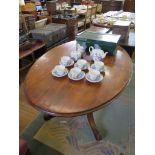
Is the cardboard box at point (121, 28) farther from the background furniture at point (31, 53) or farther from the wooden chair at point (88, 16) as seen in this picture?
the wooden chair at point (88, 16)

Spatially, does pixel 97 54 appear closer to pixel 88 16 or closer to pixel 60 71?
pixel 60 71

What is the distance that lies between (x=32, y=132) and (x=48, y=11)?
291 centimetres

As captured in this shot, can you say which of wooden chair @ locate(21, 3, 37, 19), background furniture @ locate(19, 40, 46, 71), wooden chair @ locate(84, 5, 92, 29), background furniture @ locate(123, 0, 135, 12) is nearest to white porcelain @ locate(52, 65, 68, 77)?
background furniture @ locate(19, 40, 46, 71)

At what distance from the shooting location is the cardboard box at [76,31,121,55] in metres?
1.51

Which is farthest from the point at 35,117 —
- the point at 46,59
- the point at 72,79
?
the point at 72,79

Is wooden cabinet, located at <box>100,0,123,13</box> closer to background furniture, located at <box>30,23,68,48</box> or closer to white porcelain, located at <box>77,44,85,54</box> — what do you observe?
background furniture, located at <box>30,23,68,48</box>

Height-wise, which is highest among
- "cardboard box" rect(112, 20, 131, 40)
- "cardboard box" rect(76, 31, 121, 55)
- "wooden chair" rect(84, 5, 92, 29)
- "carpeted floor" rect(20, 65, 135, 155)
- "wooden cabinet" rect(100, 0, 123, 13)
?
"wooden cabinet" rect(100, 0, 123, 13)

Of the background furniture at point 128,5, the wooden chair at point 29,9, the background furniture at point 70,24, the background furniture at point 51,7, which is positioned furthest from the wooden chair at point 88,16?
the wooden chair at point 29,9

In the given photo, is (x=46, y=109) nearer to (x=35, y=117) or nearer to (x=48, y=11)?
(x=35, y=117)

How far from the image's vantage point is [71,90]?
45.4 inches

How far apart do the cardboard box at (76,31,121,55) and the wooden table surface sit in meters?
0.16

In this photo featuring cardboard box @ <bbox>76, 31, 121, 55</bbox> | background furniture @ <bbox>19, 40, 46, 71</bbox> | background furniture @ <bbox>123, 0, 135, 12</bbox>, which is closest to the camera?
cardboard box @ <bbox>76, 31, 121, 55</bbox>

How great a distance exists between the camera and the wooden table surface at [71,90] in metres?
1.03

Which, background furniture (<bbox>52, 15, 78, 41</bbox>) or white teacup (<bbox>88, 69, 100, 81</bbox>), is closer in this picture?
white teacup (<bbox>88, 69, 100, 81</bbox>)
